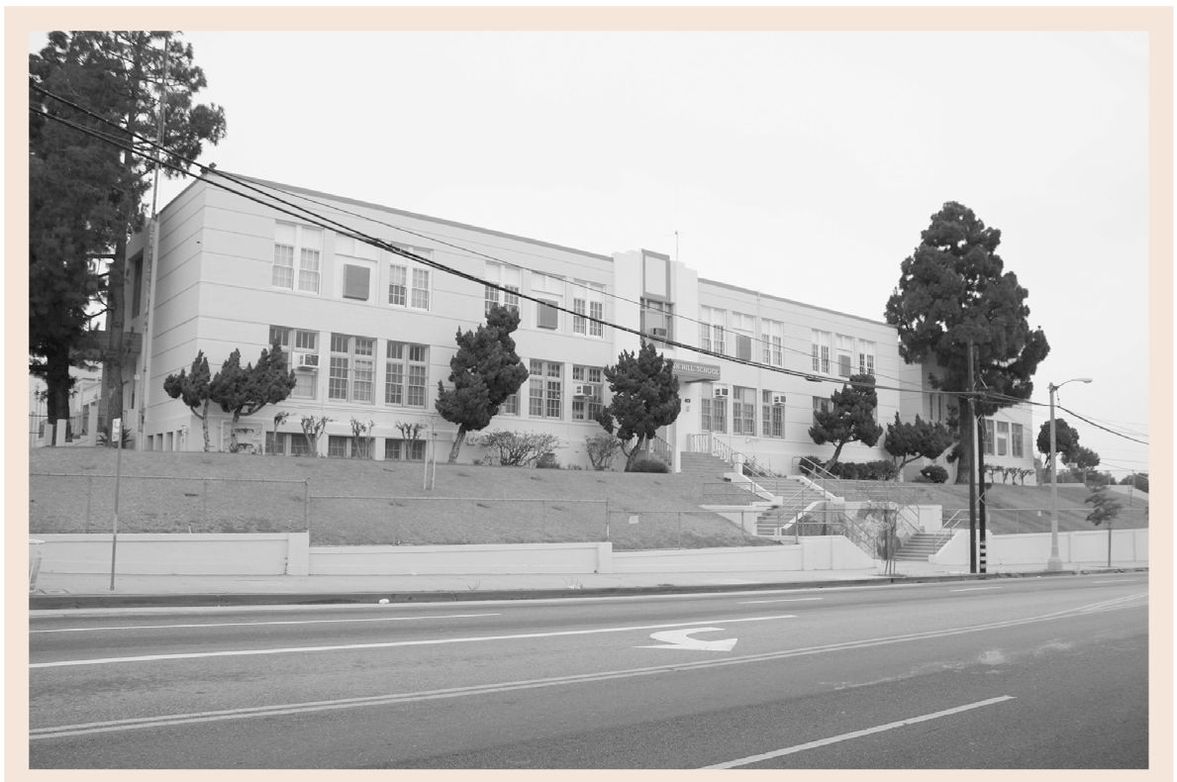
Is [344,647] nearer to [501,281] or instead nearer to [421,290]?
[421,290]

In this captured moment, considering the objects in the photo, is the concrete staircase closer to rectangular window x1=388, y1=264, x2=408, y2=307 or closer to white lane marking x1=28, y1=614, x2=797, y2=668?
rectangular window x1=388, y1=264, x2=408, y2=307

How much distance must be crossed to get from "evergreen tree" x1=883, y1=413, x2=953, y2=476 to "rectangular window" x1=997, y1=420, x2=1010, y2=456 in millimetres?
11374

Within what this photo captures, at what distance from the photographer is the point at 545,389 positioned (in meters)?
42.4

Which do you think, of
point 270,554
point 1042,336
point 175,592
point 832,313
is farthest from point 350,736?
point 1042,336

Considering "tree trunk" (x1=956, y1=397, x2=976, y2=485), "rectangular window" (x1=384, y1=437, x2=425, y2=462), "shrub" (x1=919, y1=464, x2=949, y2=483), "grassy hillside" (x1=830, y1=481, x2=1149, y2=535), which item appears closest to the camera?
"rectangular window" (x1=384, y1=437, x2=425, y2=462)

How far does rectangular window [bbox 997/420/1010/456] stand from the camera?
62.9 metres

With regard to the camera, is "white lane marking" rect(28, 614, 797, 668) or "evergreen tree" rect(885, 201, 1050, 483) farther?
"evergreen tree" rect(885, 201, 1050, 483)

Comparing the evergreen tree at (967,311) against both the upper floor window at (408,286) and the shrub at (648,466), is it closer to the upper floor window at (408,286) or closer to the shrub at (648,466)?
the shrub at (648,466)

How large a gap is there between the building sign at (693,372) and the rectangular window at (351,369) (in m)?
13.6

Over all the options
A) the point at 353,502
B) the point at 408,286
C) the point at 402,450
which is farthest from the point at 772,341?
the point at 353,502

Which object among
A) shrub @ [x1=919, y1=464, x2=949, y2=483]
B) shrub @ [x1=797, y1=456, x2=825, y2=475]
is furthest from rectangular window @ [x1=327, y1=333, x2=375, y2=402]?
shrub @ [x1=919, y1=464, x2=949, y2=483]

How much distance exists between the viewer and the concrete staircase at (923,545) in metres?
39.5

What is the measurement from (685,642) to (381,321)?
27.8 m

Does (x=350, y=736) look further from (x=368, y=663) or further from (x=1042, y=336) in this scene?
(x=1042, y=336)
